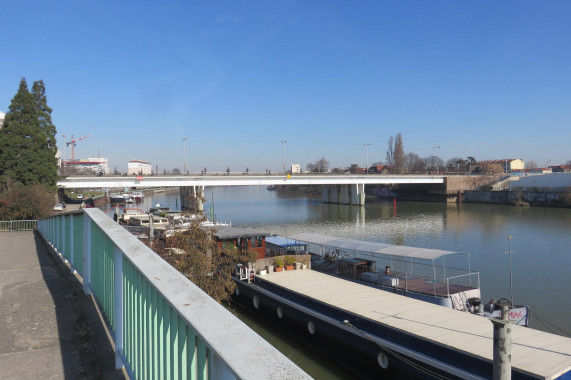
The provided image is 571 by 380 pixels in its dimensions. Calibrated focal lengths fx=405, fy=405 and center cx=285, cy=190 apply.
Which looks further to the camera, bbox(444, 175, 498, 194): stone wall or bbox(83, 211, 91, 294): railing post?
bbox(444, 175, 498, 194): stone wall

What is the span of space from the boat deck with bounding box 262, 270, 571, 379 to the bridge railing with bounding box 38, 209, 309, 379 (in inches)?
364

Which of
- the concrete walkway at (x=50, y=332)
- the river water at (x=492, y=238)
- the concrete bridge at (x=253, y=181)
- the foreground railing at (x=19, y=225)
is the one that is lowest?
the river water at (x=492, y=238)

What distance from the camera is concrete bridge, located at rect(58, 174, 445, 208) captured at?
55.3 m

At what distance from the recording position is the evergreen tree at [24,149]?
4262 cm

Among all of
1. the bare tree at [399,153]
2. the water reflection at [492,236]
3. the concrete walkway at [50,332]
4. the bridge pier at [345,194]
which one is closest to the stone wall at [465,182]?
the water reflection at [492,236]

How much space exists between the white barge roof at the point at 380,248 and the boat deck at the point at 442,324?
8.44 feet

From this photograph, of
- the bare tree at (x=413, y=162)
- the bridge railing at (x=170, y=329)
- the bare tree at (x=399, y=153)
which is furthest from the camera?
the bare tree at (x=413, y=162)

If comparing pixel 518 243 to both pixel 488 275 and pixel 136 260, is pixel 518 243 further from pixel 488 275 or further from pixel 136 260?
pixel 136 260

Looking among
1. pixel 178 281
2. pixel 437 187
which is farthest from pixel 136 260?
pixel 437 187

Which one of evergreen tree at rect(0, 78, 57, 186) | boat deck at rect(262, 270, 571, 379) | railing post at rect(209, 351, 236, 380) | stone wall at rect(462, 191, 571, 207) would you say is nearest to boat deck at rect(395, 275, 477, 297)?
boat deck at rect(262, 270, 571, 379)

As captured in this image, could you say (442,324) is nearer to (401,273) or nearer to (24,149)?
(401,273)

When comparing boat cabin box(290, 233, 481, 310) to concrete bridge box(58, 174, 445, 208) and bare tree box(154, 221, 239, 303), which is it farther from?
concrete bridge box(58, 174, 445, 208)

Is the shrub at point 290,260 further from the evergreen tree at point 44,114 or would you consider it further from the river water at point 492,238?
the evergreen tree at point 44,114

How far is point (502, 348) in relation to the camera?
809cm
